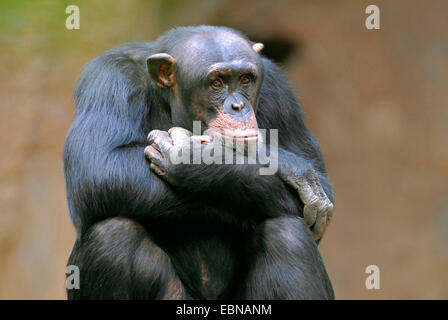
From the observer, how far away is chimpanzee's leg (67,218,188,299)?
4.91 meters

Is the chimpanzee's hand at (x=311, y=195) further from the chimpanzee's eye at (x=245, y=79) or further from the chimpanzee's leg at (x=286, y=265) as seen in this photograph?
the chimpanzee's eye at (x=245, y=79)

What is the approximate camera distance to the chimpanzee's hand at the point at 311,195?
5355mm

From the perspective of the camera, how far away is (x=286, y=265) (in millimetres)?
5051

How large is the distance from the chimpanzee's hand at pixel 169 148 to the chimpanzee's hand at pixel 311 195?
27.3 inches

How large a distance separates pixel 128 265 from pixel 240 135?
43.0 inches

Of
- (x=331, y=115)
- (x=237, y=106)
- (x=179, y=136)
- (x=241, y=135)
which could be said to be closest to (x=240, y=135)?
(x=241, y=135)

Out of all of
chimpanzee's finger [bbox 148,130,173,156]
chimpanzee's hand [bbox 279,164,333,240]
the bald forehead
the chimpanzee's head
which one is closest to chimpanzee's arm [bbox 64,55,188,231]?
chimpanzee's finger [bbox 148,130,173,156]

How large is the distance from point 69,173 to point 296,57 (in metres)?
6.62

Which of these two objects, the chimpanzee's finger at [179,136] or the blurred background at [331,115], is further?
the blurred background at [331,115]

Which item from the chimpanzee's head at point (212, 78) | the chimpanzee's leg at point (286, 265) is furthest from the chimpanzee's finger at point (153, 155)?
the chimpanzee's leg at point (286, 265)

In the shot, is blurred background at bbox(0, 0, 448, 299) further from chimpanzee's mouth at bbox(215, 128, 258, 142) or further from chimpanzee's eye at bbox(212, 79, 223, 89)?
chimpanzee's mouth at bbox(215, 128, 258, 142)

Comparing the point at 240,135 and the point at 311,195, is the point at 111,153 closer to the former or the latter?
the point at 240,135

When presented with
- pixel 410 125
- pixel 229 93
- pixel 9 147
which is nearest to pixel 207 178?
pixel 229 93

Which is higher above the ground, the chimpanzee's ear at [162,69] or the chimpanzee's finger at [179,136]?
the chimpanzee's ear at [162,69]
